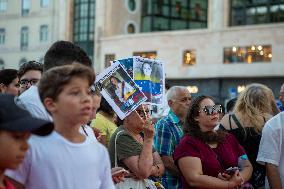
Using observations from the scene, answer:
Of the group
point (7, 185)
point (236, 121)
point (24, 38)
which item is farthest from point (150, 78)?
point (24, 38)

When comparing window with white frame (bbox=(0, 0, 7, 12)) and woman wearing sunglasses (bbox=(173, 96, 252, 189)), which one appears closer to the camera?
woman wearing sunglasses (bbox=(173, 96, 252, 189))

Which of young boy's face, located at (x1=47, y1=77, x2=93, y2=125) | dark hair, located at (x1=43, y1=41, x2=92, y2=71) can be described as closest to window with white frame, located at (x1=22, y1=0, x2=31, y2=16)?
dark hair, located at (x1=43, y1=41, x2=92, y2=71)

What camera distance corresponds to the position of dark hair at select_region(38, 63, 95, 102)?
326cm

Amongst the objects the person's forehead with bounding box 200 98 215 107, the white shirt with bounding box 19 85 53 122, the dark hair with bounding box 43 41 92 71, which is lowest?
the person's forehead with bounding box 200 98 215 107

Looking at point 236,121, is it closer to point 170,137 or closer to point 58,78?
point 170,137

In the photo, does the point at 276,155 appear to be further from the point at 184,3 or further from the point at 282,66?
the point at 184,3

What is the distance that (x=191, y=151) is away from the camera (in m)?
A: 5.33

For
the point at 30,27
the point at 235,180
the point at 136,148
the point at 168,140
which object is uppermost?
the point at 30,27

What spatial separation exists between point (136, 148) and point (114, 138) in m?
0.26

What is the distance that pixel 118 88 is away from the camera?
4.62 meters

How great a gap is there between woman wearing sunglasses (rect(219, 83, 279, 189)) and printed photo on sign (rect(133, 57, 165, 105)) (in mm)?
1336

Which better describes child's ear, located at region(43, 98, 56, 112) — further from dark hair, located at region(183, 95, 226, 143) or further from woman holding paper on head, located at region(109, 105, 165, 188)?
Answer: dark hair, located at region(183, 95, 226, 143)

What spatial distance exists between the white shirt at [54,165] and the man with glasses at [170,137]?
2991 millimetres

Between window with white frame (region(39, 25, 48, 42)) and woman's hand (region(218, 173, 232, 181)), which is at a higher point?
window with white frame (region(39, 25, 48, 42))
